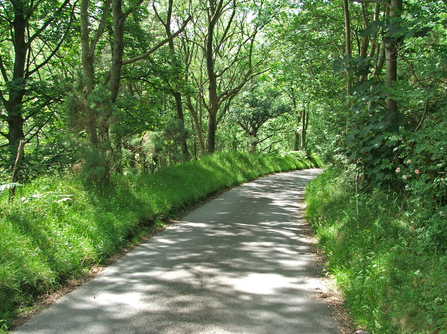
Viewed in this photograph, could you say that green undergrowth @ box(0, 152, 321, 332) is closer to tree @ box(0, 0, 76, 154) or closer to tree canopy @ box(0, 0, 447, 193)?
tree canopy @ box(0, 0, 447, 193)

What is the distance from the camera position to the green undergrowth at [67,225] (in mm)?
4598

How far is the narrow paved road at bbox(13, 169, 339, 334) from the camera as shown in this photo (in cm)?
396

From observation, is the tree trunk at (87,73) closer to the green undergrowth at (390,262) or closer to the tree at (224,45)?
the green undergrowth at (390,262)

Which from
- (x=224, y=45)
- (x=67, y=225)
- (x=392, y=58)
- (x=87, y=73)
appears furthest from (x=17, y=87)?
(x=224, y=45)

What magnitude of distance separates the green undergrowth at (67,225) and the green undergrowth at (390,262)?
3916 mm

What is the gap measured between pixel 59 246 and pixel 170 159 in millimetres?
7524

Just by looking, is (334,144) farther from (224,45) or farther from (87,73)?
(224,45)

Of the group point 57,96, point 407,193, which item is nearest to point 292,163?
point 57,96

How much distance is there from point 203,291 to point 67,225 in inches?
112

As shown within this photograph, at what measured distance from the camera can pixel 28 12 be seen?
498 inches

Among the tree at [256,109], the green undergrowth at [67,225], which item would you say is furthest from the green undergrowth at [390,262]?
the tree at [256,109]

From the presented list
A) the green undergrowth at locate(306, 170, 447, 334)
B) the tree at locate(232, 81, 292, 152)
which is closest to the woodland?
the green undergrowth at locate(306, 170, 447, 334)

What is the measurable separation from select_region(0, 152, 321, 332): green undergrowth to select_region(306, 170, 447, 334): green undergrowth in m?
3.92

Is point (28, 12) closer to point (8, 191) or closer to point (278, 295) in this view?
point (8, 191)
